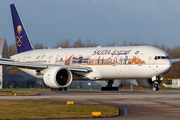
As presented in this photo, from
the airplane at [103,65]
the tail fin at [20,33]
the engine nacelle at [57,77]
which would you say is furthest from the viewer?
the tail fin at [20,33]

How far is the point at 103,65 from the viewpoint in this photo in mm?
34469

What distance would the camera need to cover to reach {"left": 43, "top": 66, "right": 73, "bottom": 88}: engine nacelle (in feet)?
104

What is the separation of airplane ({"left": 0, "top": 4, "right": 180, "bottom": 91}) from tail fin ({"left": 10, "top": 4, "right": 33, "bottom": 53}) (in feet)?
16.3

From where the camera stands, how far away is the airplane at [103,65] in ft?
105

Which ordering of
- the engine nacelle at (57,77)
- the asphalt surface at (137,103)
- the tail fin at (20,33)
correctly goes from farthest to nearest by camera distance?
the tail fin at (20,33) → the engine nacelle at (57,77) → the asphalt surface at (137,103)

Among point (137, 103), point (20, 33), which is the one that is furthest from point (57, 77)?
point (137, 103)

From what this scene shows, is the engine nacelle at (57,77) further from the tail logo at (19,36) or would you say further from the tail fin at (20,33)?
the tail logo at (19,36)

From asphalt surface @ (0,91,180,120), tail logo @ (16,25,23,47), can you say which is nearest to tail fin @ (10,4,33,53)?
tail logo @ (16,25,23,47)

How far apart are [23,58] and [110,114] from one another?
30020 mm

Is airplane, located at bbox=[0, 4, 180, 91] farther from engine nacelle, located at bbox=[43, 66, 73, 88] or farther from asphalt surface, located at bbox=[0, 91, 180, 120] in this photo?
asphalt surface, located at bbox=[0, 91, 180, 120]

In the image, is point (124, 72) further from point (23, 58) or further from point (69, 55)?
point (23, 58)

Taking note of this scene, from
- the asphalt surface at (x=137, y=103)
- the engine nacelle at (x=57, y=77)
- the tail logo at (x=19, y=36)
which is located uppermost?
the tail logo at (x=19, y=36)

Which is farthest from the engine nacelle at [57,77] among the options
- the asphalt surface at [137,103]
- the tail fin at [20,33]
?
the tail fin at [20,33]

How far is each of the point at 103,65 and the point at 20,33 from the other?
48.2ft
